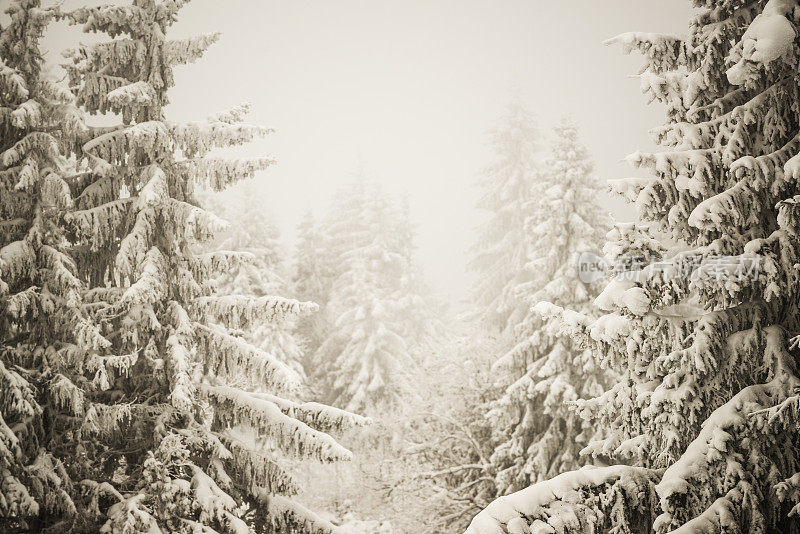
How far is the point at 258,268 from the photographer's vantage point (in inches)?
901

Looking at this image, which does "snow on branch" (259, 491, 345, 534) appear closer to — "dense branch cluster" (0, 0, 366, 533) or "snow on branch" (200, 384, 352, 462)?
"dense branch cluster" (0, 0, 366, 533)

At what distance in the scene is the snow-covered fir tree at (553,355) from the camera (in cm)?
1310

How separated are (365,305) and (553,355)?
13393 mm

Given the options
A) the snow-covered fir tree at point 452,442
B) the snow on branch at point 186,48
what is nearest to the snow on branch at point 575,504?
the snow on branch at point 186,48

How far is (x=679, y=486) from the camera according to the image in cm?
484

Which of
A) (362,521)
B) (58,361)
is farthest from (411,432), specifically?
(58,361)

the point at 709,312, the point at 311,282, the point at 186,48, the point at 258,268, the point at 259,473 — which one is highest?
the point at 186,48

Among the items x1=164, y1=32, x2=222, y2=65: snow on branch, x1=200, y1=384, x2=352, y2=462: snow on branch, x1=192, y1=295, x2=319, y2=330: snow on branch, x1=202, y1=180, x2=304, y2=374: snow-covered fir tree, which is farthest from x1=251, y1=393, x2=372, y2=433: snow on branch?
x1=202, y1=180, x2=304, y2=374: snow-covered fir tree

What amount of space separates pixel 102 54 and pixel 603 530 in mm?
10552

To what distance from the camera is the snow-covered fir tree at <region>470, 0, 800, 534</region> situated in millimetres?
4902

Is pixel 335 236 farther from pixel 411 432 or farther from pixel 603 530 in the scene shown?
pixel 603 530

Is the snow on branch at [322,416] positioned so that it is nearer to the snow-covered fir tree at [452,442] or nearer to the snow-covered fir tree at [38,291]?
the snow-covered fir tree at [38,291]

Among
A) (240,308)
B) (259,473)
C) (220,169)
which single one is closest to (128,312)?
(240,308)

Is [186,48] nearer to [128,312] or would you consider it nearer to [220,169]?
[220,169]
